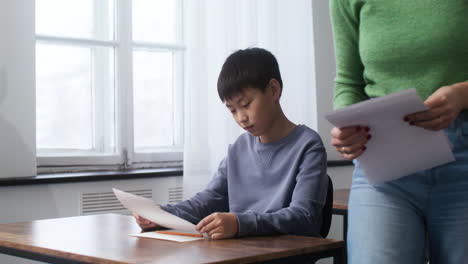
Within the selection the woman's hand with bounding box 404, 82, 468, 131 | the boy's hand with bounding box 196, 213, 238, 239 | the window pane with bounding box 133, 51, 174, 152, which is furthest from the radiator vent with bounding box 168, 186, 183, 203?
the woman's hand with bounding box 404, 82, 468, 131

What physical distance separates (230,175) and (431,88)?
0.96 metres

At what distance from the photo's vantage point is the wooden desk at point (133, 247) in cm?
137

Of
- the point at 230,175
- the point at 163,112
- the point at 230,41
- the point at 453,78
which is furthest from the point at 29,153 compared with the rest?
the point at 453,78

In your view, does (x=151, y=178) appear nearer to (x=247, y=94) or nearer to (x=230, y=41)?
(x=230, y=41)

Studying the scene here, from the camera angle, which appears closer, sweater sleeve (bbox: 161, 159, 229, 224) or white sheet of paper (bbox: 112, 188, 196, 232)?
white sheet of paper (bbox: 112, 188, 196, 232)

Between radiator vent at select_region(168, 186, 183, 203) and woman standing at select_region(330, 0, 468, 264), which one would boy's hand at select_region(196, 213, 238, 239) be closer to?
woman standing at select_region(330, 0, 468, 264)

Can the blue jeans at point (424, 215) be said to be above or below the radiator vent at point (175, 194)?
above

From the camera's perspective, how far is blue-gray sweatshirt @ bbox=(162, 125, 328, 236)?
1735 mm

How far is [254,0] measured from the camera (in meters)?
3.76

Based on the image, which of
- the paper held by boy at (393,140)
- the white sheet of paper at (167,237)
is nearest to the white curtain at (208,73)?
the white sheet of paper at (167,237)

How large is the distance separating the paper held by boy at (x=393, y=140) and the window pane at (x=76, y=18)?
2626mm

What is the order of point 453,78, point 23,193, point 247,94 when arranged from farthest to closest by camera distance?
point 23,193
point 247,94
point 453,78

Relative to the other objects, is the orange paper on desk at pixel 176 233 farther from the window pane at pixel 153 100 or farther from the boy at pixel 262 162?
the window pane at pixel 153 100

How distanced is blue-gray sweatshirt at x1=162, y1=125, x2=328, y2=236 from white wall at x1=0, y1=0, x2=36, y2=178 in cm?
137
